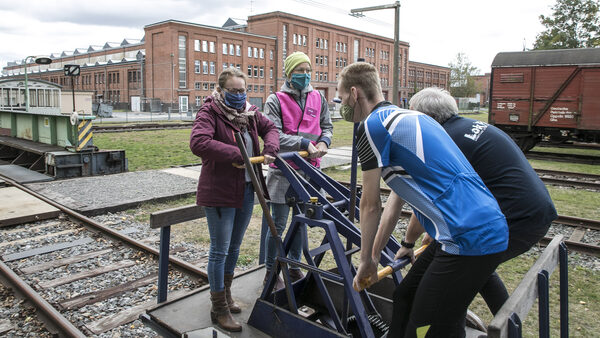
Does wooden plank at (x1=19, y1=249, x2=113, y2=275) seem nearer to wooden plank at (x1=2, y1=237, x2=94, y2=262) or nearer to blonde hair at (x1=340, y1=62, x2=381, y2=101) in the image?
wooden plank at (x1=2, y1=237, x2=94, y2=262)

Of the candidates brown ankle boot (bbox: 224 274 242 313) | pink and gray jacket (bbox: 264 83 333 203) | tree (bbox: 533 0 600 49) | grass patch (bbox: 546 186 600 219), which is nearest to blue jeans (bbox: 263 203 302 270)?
pink and gray jacket (bbox: 264 83 333 203)

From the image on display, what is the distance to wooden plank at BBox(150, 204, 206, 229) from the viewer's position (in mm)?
3686

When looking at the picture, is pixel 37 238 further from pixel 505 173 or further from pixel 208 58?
pixel 208 58

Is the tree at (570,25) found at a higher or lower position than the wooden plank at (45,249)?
higher

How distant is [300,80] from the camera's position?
4.36 meters

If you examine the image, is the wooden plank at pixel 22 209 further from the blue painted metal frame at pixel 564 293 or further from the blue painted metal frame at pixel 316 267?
the blue painted metal frame at pixel 564 293

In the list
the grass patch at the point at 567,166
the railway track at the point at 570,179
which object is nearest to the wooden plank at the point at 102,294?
the railway track at the point at 570,179

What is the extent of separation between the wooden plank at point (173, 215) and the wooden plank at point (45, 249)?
3287 millimetres

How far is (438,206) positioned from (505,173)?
76cm

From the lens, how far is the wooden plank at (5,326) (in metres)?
4.09

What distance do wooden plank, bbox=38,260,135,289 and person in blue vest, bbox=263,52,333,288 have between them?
216 centimetres

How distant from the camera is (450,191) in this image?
2.20 metres

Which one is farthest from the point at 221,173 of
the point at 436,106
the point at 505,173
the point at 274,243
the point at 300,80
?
the point at 505,173

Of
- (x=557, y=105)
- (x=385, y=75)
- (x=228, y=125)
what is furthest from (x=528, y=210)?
(x=385, y=75)
